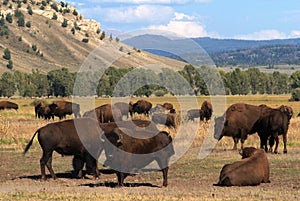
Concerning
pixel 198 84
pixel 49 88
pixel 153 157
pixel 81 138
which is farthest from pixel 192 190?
pixel 49 88

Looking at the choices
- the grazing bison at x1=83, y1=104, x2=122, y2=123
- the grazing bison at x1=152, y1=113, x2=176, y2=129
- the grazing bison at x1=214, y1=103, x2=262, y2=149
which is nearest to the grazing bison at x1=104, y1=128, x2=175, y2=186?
the grazing bison at x1=214, y1=103, x2=262, y2=149

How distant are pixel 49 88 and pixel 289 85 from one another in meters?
62.4

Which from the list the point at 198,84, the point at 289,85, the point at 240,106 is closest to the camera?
the point at 240,106

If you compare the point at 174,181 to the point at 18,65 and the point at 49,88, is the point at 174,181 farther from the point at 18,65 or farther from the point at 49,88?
the point at 18,65

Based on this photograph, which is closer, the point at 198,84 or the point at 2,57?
the point at 198,84

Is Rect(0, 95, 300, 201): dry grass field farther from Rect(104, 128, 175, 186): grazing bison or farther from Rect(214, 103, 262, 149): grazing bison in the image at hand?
Rect(214, 103, 262, 149): grazing bison

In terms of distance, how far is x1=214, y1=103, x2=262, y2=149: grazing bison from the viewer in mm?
28656

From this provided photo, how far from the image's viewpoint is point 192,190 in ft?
56.7

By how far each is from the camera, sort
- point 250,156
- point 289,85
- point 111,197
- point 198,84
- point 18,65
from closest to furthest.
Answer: point 111,197 < point 250,156 < point 198,84 < point 289,85 < point 18,65

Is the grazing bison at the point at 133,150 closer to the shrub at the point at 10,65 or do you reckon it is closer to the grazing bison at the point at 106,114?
the grazing bison at the point at 106,114

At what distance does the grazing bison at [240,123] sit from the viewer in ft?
94.0

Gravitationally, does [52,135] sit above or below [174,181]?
above

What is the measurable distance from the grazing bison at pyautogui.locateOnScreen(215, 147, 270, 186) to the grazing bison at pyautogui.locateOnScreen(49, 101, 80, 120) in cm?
3828

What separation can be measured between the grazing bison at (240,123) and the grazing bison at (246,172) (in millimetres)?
9984
